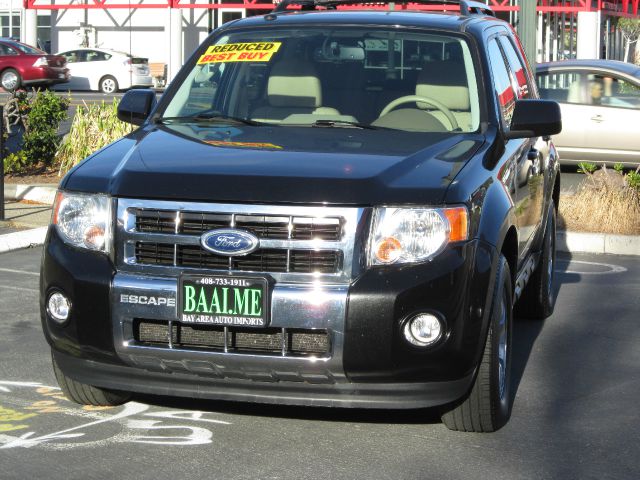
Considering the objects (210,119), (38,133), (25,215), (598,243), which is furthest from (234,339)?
(38,133)

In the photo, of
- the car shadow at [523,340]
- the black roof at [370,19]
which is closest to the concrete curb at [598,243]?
the car shadow at [523,340]

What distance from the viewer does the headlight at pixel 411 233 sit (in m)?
5.00

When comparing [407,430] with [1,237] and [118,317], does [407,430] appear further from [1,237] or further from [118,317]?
[1,237]

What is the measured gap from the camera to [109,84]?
139 ft

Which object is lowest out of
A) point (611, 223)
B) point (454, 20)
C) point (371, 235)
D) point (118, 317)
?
point (611, 223)

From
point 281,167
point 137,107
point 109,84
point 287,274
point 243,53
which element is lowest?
point 109,84

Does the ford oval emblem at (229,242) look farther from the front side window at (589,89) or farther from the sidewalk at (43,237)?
the front side window at (589,89)

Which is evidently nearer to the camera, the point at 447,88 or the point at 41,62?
the point at 447,88

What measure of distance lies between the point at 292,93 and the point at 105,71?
3660 centimetres

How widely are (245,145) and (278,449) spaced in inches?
54.0

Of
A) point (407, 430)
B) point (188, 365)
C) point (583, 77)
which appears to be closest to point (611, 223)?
point (583, 77)

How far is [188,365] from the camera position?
5.12 meters

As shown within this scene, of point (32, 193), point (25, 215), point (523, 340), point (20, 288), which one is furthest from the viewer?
point (32, 193)

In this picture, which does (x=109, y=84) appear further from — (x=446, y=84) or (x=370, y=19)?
(x=446, y=84)
